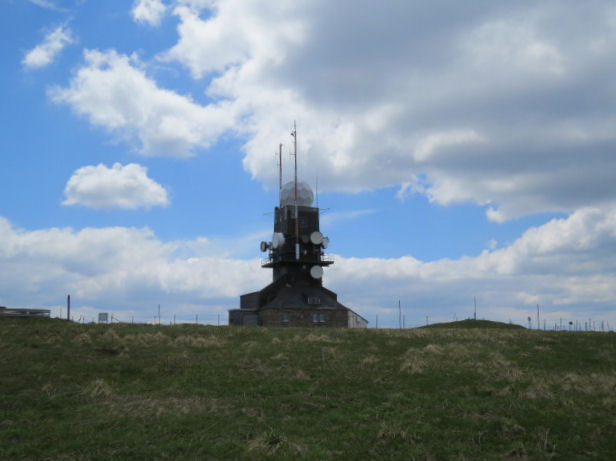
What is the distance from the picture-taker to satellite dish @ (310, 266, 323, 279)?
74.4m

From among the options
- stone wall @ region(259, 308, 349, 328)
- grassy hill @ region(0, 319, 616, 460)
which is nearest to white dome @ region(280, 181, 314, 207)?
stone wall @ region(259, 308, 349, 328)

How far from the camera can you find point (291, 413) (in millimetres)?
19969

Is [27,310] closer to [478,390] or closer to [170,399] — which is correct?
[170,399]

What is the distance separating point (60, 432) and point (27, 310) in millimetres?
32570

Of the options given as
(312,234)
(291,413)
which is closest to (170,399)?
(291,413)

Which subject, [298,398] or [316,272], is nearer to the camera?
[298,398]

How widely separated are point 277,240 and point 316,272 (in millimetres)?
6757

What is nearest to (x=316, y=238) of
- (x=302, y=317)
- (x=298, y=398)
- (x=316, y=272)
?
(x=316, y=272)

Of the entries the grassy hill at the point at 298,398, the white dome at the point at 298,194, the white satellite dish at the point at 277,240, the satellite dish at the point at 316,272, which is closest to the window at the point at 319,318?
the satellite dish at the point at 316,272

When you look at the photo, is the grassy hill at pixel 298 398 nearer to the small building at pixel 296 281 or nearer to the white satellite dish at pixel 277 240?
the small building at pixel 296 281

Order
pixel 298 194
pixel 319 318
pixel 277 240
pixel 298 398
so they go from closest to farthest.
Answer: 1. pixel 298 398
2. pixel 319 318
3. pixel 277 240
4. pixel 298 194

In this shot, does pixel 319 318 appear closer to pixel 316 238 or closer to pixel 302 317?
pixel 302 317

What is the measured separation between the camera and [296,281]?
247 feet

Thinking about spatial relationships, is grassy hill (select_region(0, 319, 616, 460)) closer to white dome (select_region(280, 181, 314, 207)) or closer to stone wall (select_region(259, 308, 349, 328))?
stone wall (select_region(259, 308, 349, 328))
